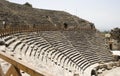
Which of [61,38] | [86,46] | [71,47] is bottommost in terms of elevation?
[86,46]

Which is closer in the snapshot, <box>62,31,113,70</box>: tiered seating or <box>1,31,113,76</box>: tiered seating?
→ <box>1,31,113,76</box>: tiered seating

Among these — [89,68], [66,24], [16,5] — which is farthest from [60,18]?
[89,68]

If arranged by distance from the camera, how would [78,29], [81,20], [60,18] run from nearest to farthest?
[78,29] < [60,18] < [81,20]

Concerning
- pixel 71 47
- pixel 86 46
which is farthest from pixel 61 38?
pixel 86 46

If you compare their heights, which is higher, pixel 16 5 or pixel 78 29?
pixel 16 5

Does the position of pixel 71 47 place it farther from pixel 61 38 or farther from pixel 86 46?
pixel 86 46

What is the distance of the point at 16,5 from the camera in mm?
35188

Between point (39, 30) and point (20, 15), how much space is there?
450 centimetres

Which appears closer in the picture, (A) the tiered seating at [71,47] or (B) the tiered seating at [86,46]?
(A) the tiered seating at [71,47]

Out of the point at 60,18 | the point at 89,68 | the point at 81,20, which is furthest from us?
the point at 81,20

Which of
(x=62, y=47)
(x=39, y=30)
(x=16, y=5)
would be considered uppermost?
(x=16, y=5)

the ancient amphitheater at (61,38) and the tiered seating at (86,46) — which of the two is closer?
the ancient amphitheater at (61,38)

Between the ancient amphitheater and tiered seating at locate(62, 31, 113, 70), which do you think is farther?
tiered seating at locate(62, 31, 113, 70)

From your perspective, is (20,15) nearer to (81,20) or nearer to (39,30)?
(39,30)
